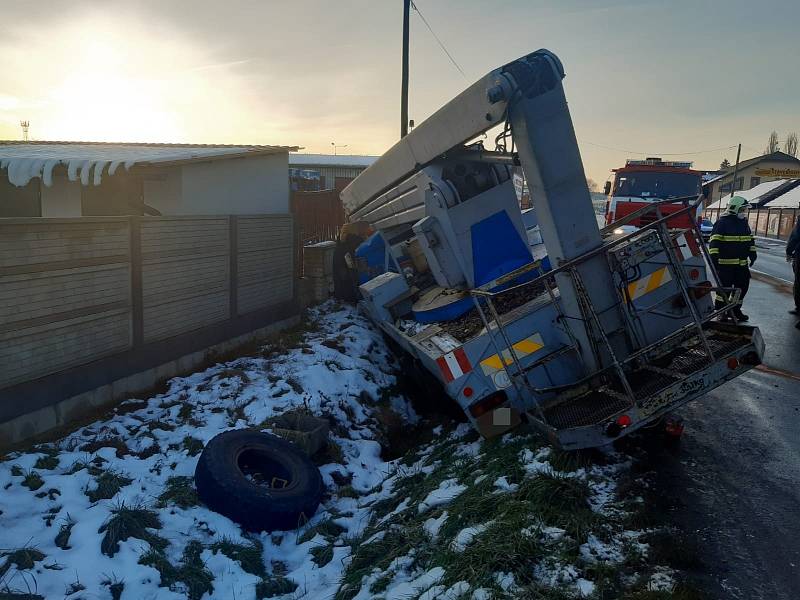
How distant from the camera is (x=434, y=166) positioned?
7.50 meters

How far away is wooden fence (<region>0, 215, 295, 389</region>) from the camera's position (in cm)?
606

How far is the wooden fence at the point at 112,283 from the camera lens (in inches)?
239

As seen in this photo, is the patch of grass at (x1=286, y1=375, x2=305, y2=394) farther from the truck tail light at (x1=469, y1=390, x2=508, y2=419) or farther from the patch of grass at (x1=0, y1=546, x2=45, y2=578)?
the patch of grass at (x1=0, y1=546, x2=45, y2=578)

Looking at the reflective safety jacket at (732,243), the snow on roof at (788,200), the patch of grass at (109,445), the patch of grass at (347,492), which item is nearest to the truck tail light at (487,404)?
the patch of grass at (347,492)

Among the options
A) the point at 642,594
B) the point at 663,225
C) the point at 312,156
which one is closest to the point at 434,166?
the point at 663,225

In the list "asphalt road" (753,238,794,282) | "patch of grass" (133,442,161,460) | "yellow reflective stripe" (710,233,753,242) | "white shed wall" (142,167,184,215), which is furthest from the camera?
"asphalt road" (753,238,794,282)

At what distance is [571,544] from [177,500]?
3467 millimetres

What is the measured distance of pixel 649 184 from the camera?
1511 centimetres

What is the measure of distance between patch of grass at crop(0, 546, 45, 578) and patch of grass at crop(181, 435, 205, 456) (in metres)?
1.94

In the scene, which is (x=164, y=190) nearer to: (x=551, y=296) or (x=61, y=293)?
(x=61, y=293)

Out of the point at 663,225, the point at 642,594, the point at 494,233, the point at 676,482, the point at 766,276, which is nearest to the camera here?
the point at 642,594

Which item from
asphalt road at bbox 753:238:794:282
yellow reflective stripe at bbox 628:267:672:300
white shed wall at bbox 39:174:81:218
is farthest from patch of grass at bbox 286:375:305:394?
asphalt road at bbox 753:238:794:282

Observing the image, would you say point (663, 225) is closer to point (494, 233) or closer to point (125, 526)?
point (494, 233)

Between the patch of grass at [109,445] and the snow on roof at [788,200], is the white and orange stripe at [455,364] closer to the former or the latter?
the patch of grass at [109,445]
